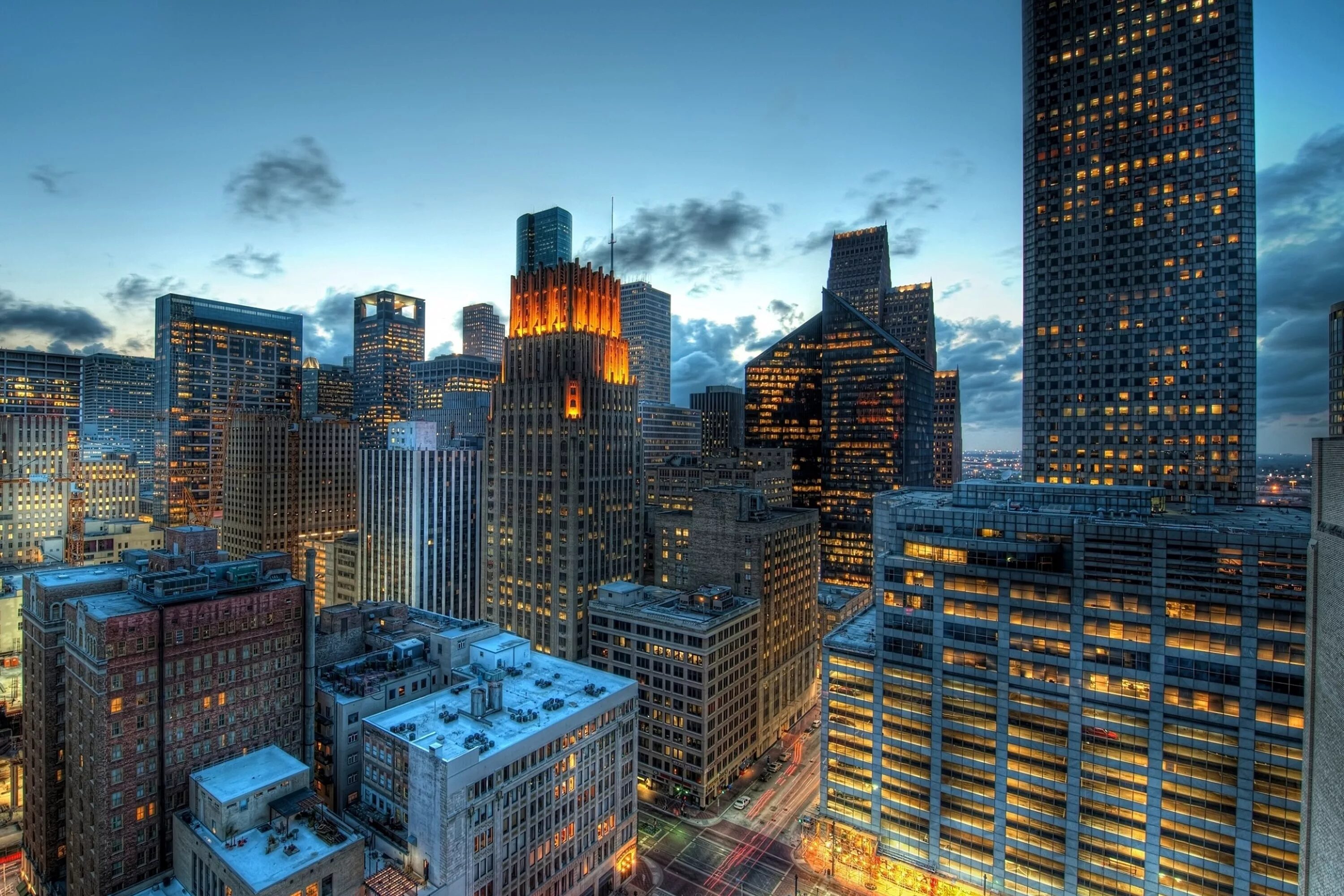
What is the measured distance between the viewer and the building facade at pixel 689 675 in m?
120

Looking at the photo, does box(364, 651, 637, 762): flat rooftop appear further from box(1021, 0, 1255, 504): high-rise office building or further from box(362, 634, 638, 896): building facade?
box(1021, 0, 1255, 504): high-rise office building

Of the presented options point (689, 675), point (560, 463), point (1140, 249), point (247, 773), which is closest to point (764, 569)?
point (689, 675)

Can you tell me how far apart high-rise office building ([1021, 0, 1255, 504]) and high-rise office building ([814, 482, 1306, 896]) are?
41.5 metres

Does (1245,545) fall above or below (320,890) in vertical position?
above

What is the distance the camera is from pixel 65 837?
289 ft

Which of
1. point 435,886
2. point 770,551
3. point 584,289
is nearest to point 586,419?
point 584,289

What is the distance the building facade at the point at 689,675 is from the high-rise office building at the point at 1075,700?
2519cm

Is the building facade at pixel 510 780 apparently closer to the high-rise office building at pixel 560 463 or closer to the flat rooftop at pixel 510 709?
the flat rooftop at pixel 510 709

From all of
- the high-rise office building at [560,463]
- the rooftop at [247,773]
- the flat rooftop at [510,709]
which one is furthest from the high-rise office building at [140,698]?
the high-rise office building at [560,463]

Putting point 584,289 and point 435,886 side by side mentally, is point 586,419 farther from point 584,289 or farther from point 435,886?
point 435,886

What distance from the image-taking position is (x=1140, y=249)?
444 ft

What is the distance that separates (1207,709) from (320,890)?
99.9 metres

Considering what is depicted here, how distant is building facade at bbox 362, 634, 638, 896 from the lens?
76312 millimetres

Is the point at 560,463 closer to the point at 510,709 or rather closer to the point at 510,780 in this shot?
the point at 510,709
